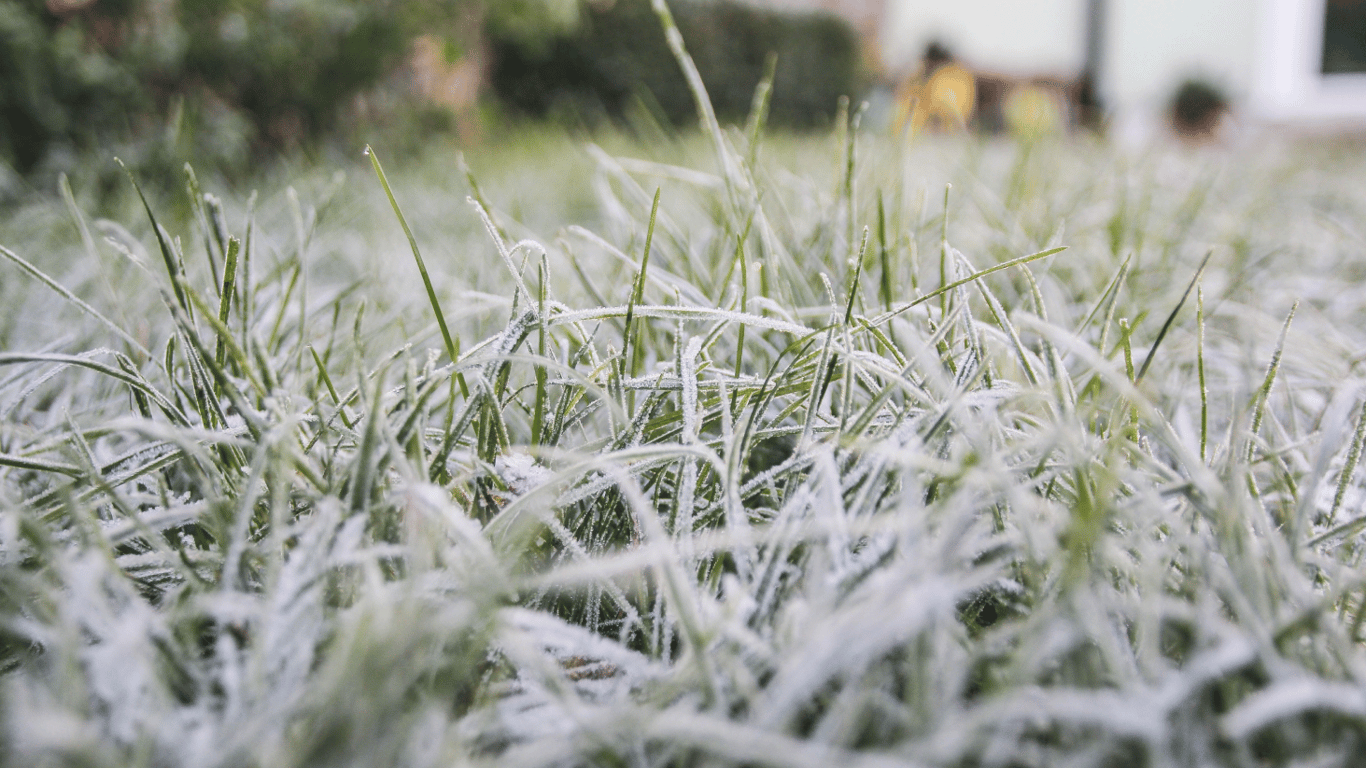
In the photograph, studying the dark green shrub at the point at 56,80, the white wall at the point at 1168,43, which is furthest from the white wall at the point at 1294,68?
the dark green shrub at the point at 56,80

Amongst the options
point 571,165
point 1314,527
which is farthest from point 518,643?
point 571,165

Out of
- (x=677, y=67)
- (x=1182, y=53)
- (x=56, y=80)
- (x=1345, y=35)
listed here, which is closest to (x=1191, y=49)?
(x=1182, y=53)

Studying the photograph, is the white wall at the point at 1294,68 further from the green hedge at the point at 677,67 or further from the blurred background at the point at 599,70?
the green hedge at the point at 677,67

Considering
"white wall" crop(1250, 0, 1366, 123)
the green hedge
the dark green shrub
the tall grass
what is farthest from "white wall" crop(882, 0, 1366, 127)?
the tall grass

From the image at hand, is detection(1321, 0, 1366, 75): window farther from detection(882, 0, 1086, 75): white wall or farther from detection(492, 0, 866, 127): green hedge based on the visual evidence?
detection(492, 0, 866, 127): green hedge

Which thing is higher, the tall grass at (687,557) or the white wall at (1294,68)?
the white wall at (1294,68)
